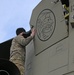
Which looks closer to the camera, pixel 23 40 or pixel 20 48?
pixel 23 40

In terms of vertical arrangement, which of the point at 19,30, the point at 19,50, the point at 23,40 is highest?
the point at 19,30

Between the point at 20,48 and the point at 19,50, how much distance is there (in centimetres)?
7

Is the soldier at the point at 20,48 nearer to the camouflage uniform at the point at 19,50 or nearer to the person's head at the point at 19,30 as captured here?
the camouflage uniform at the point at 19,50

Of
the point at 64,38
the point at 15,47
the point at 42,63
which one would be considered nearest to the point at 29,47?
the point at 15,47

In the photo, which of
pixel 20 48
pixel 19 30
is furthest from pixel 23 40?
pixel 19 30

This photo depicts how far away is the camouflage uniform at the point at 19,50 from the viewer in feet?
27.5

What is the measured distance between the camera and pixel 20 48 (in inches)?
339

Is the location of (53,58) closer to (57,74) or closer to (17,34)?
(57,74)

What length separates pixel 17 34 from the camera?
30.0ft

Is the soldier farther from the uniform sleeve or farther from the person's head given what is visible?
the person's head

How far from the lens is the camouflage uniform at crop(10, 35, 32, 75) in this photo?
330 inches

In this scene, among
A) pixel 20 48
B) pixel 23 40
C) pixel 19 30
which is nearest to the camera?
pixel 23 40

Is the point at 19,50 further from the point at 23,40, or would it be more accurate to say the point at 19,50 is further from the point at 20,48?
the point at 23,40

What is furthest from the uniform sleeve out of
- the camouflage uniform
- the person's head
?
the person's head
